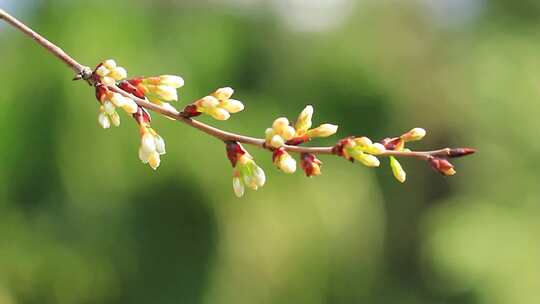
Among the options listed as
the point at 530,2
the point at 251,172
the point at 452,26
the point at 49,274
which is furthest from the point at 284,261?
the point at 251,172

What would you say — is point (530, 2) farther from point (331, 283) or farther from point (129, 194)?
point (129, 194)

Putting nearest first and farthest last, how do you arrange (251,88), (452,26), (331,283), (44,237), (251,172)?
(251,172), (44,237), (331,283), (251,88), (452,26)

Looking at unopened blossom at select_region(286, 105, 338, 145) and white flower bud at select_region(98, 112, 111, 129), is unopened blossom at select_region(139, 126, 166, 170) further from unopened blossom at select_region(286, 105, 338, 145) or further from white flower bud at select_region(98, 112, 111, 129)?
unopened blossom at select_region(286, 105, 338, 145)

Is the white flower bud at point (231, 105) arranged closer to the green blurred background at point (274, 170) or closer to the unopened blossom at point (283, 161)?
the unopened blossom at point (283, 161)

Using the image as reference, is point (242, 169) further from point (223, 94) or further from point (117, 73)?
point (117, 73)

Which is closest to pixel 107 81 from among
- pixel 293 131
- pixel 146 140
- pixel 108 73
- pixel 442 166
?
pixel 108 73

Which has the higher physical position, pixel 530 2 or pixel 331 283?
pixel 530 2
